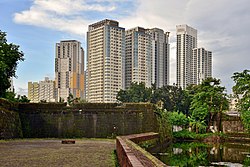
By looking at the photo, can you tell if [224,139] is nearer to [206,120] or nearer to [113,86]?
[206,120]

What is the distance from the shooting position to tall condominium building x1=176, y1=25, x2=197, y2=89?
7788cm

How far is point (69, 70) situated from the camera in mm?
68625

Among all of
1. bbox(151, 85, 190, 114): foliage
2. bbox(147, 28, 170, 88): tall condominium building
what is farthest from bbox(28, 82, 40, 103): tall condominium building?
bbox(151, 85, 190, 114): foliage

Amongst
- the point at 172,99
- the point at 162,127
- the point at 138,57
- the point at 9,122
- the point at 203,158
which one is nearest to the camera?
the point at 203,158

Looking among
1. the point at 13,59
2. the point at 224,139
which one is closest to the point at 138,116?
the point at 13,59

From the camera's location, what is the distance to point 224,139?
3359 centimetres

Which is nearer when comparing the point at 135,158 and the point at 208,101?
the point at 135,158

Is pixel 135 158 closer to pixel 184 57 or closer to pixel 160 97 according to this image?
pixel 160 97

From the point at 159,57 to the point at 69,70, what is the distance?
666 inches

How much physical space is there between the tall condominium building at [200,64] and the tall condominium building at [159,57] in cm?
924

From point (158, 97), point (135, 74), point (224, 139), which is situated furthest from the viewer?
point (135, 74)

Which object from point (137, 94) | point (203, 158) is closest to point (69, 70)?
point (137, 94)

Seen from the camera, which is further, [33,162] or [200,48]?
[200,48]

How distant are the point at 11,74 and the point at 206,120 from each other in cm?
2014
